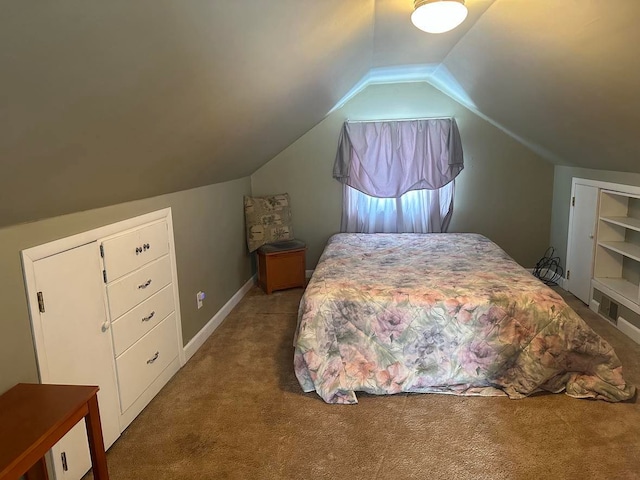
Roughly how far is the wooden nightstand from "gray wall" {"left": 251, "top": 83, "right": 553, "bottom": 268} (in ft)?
1.59

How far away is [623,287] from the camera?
11.0 feet

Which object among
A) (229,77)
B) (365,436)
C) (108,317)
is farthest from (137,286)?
(365,436)

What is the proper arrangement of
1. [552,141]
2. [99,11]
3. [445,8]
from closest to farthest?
1. [99,11]
2. [445,8]
3. [552,141]

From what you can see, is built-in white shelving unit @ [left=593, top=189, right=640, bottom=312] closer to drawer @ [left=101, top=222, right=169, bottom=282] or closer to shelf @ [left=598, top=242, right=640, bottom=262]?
shelf @ [left=598, top=242, right=640, bottom=262]

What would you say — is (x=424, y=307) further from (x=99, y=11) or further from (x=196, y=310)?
(x=99, y=11)

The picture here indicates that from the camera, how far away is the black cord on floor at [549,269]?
438cm

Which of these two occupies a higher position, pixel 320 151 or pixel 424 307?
pixel 320 151

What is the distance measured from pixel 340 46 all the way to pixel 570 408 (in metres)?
2.42

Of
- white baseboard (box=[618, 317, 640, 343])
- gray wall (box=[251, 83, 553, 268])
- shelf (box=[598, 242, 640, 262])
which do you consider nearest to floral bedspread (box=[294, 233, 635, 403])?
white baseboard (box=[618, 317, 640, 343])

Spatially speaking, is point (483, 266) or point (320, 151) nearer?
point (483, 266)

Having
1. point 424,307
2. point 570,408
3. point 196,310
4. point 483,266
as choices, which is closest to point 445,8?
point 424,307

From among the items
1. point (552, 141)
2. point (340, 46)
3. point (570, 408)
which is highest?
point (340, 46)

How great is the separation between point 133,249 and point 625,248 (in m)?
3.59

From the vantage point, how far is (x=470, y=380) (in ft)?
8.16
